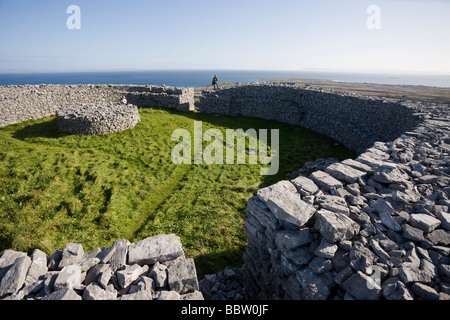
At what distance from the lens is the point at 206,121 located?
85.5ft

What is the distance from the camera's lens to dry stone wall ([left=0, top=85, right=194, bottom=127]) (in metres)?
21.0

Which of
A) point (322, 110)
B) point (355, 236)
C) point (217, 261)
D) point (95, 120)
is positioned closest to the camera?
point (355, 236)

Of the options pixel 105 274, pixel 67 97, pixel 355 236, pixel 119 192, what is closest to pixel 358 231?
pixel 355 236

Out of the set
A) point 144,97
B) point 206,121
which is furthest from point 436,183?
point 144,97

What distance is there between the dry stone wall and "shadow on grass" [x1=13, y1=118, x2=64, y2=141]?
2.38 meters

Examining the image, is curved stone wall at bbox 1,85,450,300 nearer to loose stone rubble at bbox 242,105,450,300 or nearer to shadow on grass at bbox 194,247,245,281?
loose stone rubble at bbox 242,105,450,300

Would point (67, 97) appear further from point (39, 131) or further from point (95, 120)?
point (95, 120)

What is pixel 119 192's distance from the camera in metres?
12.5

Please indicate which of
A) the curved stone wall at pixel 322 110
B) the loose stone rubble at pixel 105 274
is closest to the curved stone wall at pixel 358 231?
the loose stone rubble at pixel 105 274

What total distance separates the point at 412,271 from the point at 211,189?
10315mm

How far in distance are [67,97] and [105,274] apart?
1133 inches

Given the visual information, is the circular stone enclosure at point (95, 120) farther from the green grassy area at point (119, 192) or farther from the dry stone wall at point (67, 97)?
the dry stone wall at point (67, 97)

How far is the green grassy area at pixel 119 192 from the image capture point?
9.60 meters
